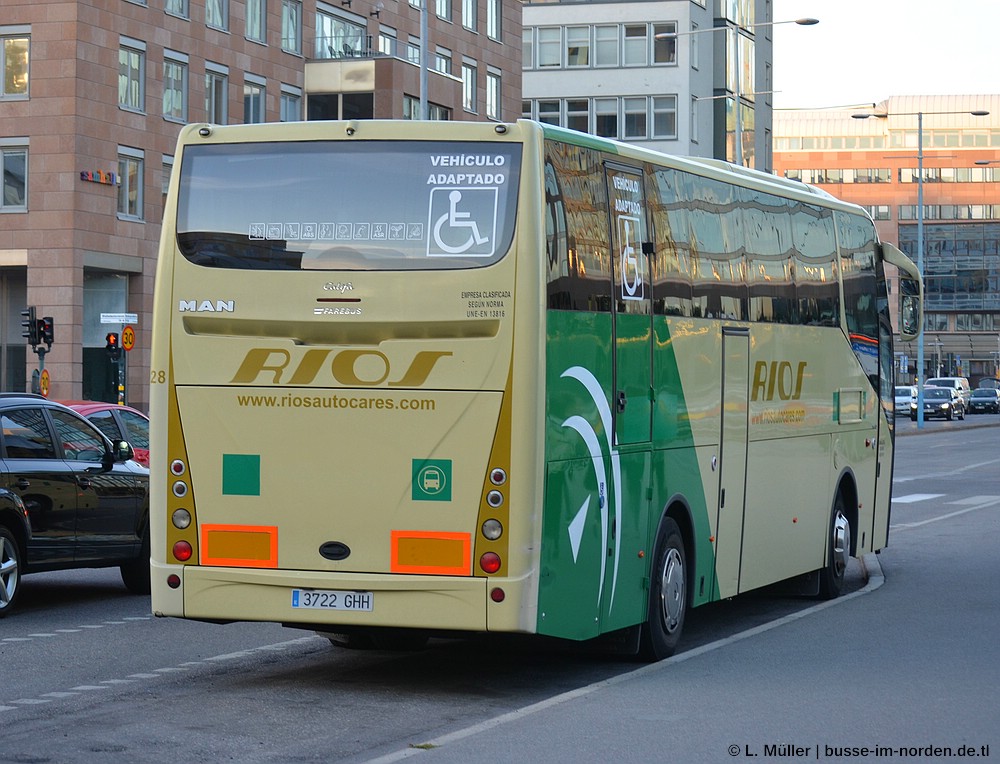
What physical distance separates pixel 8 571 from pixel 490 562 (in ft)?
18.2

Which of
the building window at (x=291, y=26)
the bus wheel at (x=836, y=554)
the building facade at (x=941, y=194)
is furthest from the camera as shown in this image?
the building facade at (x=941, y=194)

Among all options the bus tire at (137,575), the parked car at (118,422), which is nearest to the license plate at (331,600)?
the bus tire at (137,575)

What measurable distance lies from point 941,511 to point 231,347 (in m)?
17.9

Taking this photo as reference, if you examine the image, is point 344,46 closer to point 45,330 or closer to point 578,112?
point 45,330

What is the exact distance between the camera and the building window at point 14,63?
45.0 m

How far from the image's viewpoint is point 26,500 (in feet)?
44.9

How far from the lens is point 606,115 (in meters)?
80.3

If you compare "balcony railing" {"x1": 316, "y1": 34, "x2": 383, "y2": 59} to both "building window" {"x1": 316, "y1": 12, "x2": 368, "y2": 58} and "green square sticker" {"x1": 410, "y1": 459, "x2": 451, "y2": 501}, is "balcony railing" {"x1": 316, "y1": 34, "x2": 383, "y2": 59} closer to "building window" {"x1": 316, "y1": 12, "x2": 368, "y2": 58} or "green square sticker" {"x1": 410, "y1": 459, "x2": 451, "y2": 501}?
"building window" {"x1": 316, "y1": 12, "x2": 368, "y2": 58}

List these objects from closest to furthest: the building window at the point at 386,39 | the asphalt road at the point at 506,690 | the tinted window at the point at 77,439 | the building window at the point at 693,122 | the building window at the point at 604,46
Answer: the asphalt road at the point at 506,690, the tinted window at the point at 77,439, the building window at the point at 386,39, the building window at the point at 693,122, the building window at the point at 604,46

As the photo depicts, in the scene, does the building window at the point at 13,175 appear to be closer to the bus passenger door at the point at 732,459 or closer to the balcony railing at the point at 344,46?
the balcony railing at the point at 344,46

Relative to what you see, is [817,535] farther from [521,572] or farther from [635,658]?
[521,572]

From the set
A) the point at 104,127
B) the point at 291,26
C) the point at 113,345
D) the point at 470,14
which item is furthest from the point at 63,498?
the point at 470,14

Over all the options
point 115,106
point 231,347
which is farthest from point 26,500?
point 115,106

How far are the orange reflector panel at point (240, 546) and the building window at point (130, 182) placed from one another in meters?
37.8
